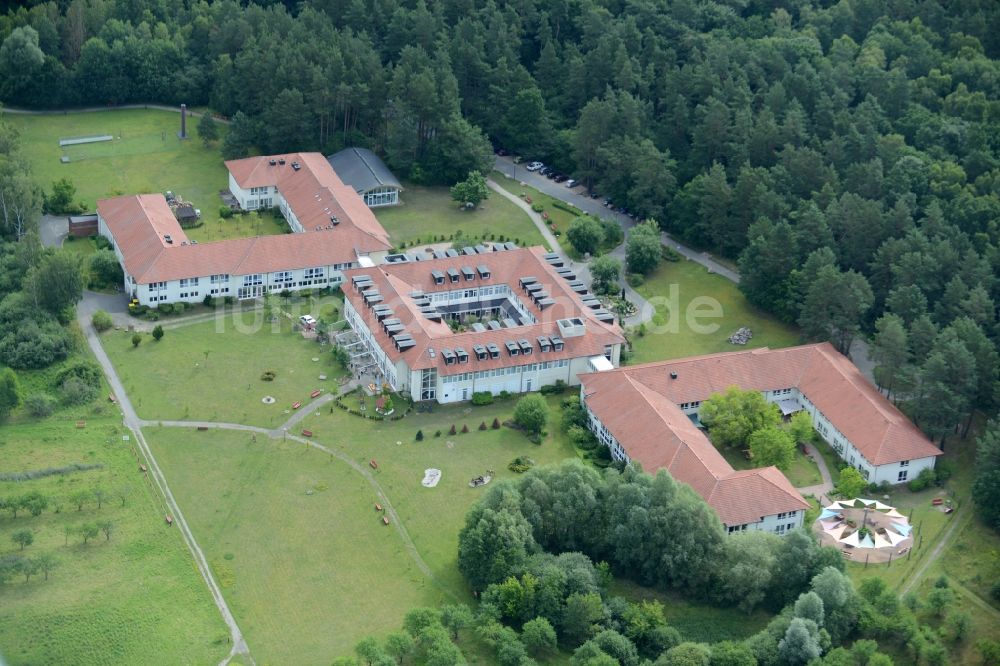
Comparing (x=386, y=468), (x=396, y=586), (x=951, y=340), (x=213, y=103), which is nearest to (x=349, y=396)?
(x=386, y=468)

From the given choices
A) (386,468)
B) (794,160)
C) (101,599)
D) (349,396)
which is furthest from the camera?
(794,160)

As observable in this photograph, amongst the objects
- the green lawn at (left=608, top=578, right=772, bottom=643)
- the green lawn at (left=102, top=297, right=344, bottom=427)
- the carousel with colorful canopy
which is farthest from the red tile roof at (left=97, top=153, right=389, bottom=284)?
the carousel with colorful canopy

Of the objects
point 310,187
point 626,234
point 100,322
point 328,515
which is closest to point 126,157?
point 310,187

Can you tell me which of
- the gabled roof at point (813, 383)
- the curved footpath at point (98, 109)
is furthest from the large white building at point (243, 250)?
the gabled roof at point (813, 383)

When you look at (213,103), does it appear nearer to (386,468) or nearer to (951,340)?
(386,468)

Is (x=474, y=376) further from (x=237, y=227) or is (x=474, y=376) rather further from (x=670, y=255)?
(x=237, y=227)

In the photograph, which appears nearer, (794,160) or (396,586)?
(396,586)
